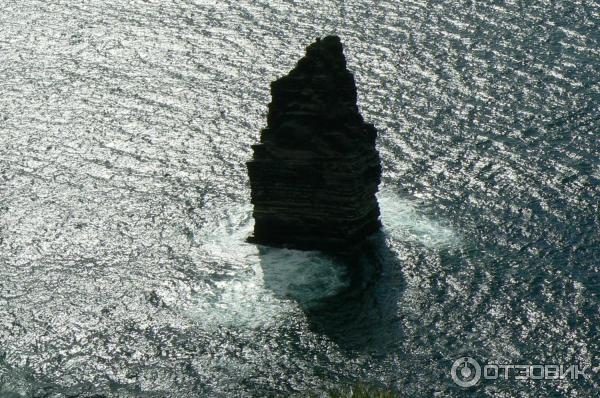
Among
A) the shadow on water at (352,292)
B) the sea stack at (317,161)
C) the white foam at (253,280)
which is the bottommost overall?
the white foam at (253,280)

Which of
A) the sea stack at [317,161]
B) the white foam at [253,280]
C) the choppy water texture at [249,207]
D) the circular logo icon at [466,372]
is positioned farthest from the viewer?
the sea stack at [317,161]

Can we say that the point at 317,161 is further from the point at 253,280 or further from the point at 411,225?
the point at 253,280

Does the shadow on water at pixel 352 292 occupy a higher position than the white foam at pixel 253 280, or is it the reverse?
the shadow on water at pixel 352 292

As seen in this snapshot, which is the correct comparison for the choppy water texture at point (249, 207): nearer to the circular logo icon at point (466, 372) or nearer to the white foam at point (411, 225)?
the white foam at point (411, 225)

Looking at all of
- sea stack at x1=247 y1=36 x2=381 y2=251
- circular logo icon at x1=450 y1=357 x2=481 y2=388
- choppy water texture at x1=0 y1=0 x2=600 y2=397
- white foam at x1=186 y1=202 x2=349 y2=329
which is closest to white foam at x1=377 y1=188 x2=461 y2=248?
choppy water texture at x1=0 y1=0 x2=600 y2=397

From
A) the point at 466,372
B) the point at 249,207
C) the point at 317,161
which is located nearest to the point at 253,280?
the point at 317,161

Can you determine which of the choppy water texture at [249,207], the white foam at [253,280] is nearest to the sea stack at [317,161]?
the white foam at [253,280]
